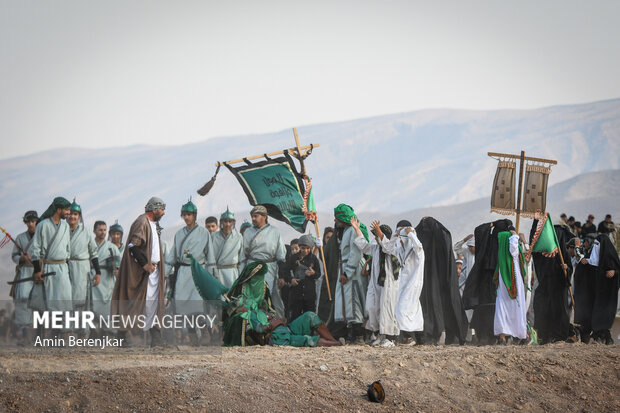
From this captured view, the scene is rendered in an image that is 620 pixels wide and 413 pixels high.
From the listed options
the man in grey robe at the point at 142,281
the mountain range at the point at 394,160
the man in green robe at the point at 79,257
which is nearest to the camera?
the man in grey robe at the point at 142,281

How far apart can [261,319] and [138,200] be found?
4301 cm

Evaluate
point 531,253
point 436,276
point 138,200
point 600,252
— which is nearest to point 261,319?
point 436,276

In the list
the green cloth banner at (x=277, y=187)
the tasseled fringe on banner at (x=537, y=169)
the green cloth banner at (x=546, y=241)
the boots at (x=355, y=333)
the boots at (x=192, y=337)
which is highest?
the tasseled fringe on banner at (x=537, y=169)

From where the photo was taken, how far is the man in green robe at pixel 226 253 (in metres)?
13.3

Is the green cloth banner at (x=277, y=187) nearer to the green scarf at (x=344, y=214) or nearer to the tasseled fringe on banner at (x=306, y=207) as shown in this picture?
the tasseled fringe on banner at (x=306, y=207)

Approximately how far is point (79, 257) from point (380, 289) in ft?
13.5

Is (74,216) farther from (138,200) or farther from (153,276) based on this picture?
(138,200)

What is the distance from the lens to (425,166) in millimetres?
A: 58969

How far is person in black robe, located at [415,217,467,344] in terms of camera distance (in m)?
11.9

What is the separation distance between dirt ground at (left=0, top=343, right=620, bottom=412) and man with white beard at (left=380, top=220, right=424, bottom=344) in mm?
485

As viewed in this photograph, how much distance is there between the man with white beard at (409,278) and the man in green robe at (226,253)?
9.88 feet

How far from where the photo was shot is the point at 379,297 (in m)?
11.3

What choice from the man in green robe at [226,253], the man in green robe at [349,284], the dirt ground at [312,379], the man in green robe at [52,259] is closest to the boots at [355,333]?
the man in green robe at [349,284]

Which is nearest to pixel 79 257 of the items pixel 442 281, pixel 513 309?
pixel 442 281
